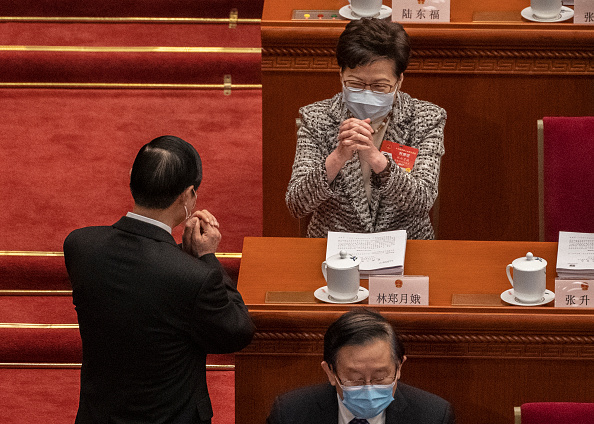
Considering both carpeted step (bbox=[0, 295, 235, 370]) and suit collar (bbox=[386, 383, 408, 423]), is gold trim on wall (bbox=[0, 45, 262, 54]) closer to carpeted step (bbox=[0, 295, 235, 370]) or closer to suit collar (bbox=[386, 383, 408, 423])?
carpeted step (bbox=[0, 295, 235, 370])

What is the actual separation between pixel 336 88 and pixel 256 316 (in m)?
0.93

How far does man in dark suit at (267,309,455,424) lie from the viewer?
158 centimetres

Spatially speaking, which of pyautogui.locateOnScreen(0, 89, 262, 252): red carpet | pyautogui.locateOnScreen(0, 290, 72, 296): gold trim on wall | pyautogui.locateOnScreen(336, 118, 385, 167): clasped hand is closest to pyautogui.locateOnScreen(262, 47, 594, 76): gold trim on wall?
pyautogui.locateOnScreen(0, 89, 262, 252): red carpet

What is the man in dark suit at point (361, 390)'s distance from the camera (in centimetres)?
158

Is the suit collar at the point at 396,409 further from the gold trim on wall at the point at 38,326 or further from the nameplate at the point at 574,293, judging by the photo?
the gold trim on wall at the point at 38,326

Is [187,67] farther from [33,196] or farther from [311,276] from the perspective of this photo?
[311,276]

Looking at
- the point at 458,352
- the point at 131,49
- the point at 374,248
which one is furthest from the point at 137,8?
the point at 458,352

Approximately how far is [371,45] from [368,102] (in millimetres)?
116

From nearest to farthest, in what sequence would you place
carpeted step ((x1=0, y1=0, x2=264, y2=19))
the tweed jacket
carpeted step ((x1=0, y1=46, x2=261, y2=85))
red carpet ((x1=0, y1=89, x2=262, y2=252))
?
the tweed jacket, red carpet ((x1=0, y1=89, x2=262, y2=252)), carpeted step ((x1=0, y1=46, x2=261, y2=85)), carpeted step ((x1=0, y1=0, x2=264, y2=19))

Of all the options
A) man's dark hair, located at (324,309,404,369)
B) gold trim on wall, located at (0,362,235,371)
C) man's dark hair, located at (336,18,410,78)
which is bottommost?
gold trim on wall, located at (0,362,235,371)

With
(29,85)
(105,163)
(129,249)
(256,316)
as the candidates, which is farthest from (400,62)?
(29,85)

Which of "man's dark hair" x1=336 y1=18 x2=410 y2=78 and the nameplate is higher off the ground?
"man's dark hair" x1=336 y1=18 x2=410 y2=78

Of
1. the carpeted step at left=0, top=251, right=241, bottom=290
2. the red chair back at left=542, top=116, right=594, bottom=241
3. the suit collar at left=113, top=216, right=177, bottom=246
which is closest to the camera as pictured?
the suit collar at left=113, top=216, right=177, bottom=246

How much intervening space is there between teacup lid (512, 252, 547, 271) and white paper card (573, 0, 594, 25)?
0.91 metres
